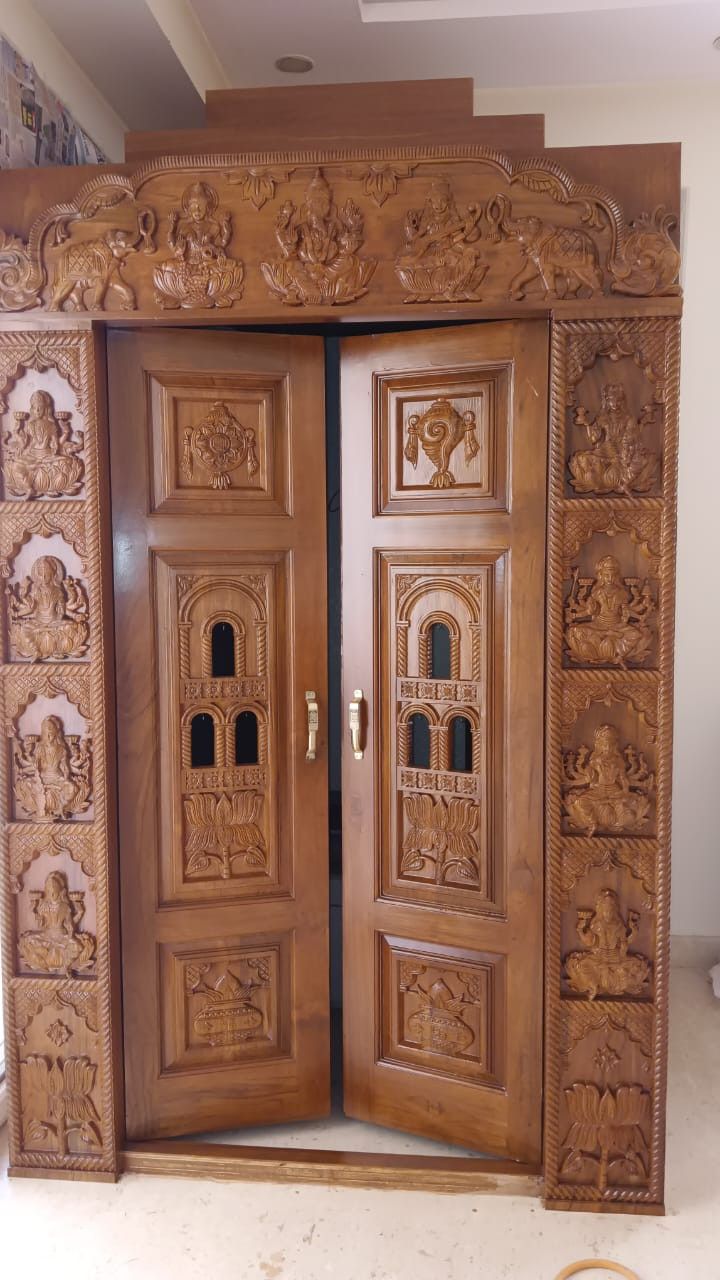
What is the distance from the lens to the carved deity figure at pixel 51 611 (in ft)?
7.23

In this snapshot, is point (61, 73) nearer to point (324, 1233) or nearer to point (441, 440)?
point (441, 440)

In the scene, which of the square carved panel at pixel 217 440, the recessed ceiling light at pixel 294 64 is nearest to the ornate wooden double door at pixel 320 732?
the square carved panel at pixel 217 440

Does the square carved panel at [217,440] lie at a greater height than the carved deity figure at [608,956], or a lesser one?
greater

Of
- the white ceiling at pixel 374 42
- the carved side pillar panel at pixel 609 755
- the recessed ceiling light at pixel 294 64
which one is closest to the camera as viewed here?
the carved side pillar panel at pixel 609 755

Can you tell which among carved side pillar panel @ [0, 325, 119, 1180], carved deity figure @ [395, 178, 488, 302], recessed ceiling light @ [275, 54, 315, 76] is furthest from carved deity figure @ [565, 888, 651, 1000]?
recessed ceiling light @ [275, 54, 315, 76]

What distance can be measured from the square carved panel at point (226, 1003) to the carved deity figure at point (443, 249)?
1683 millimetres

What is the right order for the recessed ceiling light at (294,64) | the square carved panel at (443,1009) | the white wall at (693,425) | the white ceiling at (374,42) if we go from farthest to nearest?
the white wall at (693,425) → the recessed ceiling light at (294,64) → the white ceiling at (374,42) → the square carved panel at (443,1009)

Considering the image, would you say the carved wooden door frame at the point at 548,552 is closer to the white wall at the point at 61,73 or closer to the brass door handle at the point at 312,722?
the brass door handle at the point at 312,722

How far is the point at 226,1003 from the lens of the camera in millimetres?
2387

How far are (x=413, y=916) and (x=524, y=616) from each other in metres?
0.83

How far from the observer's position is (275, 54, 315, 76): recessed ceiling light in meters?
2.81

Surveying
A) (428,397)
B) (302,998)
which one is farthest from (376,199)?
(302,998)

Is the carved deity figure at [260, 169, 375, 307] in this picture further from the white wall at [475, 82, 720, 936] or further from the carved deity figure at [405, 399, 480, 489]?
the white wall at [475, 82, 720, 936]

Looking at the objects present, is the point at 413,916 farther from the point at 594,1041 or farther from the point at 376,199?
the point at 376,199
